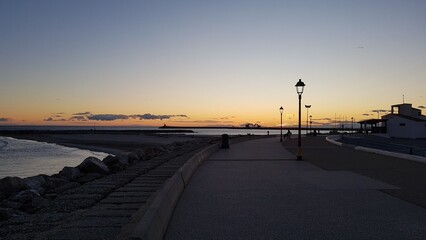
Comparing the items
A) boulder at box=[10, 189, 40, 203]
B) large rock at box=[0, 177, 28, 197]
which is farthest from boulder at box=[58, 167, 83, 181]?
boulder at box=[10, 189, 40, 203]

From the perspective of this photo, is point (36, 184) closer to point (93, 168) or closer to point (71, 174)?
point (71, 174)

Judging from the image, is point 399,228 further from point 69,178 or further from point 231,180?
point 69,178

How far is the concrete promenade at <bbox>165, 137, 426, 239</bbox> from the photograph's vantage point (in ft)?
18.6

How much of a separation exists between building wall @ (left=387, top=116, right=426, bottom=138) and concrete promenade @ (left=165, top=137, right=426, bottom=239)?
35266 mm

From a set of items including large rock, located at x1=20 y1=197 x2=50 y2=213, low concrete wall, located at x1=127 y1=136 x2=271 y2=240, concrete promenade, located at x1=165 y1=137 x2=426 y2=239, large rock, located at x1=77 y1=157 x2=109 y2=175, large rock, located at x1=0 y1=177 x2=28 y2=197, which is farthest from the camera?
large rock, located at x1=77 y1=157 x2=109 y2=175

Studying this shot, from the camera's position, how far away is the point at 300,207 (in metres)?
7.27

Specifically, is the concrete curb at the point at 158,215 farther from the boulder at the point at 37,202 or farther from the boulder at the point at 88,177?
the boulder at the point at 88,177

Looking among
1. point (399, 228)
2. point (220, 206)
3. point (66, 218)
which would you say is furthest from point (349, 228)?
point (66, 218)

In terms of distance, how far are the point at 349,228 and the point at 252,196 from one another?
2.80 m

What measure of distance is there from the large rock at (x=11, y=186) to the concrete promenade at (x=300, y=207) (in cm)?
462

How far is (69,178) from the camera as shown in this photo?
43.4 feet

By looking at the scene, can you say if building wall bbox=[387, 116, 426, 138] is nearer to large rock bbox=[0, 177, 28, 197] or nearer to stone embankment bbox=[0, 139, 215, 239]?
stone embankment bbox=[0, 139, 215, 239]

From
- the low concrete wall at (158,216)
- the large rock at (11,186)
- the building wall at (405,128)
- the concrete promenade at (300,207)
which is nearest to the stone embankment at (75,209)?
the large rock at (11,186)

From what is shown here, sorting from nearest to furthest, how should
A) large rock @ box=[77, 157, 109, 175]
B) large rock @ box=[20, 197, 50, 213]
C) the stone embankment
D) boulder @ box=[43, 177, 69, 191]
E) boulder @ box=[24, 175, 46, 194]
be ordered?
the stone embankment, large rock @ box=[20, 197, 50, 213], boulder @ box=[24, 175, 46, 194], boulder @ box=[43, 177, 69, 191], large rock @ box=[77, 157, 109, 175]
